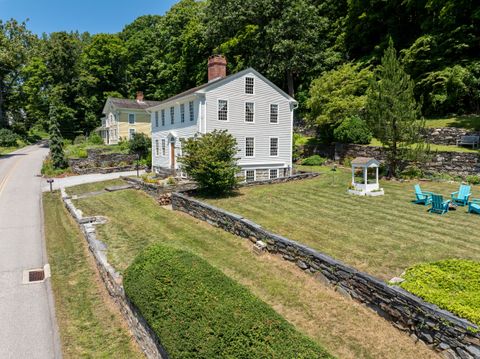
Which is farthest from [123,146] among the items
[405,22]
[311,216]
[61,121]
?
[405,22]

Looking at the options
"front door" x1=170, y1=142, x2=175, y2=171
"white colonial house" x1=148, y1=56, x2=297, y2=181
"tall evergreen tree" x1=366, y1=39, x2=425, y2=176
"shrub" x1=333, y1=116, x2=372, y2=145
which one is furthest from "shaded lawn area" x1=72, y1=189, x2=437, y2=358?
"shrub" x1=333, y1=116, x2=372, y2=145

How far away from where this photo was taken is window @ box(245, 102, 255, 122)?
23531 millimetres

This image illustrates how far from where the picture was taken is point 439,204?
12.9 meters

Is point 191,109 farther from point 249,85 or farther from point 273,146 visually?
point 273,146

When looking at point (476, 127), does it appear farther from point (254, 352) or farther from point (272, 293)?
point (254, 352)

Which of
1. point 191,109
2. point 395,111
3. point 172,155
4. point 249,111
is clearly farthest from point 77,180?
point 395,111

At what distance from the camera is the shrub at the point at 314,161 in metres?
28.0

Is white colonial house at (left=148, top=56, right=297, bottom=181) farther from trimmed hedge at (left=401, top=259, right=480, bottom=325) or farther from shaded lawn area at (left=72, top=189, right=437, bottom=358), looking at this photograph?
trimmed hedge at (left=401, top=259, right=480, bottom=325)

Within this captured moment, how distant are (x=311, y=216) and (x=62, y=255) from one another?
9.76 metres

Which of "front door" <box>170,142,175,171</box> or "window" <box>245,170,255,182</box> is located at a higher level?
"front door" <box>170,142,175,171</box>

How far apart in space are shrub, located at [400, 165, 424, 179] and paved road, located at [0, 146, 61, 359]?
763 inches

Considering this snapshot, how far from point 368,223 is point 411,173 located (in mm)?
10131

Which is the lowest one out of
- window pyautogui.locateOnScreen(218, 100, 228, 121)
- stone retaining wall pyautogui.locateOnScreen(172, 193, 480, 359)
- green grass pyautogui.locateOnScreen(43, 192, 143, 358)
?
green grass pyautogui.locateOnScreen(43, 192, 143, 358)

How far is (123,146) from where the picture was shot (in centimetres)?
3828
